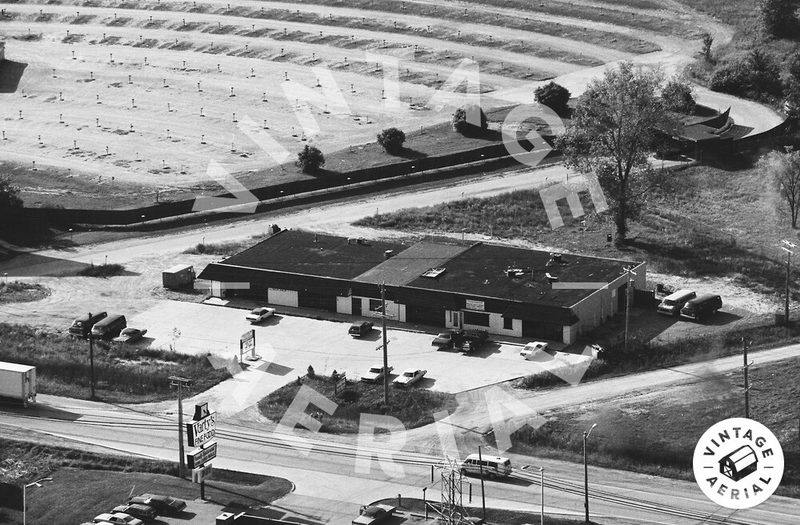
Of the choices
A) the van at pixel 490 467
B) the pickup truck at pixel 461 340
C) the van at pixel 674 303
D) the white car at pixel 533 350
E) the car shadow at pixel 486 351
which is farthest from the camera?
the van at pixel 674 303

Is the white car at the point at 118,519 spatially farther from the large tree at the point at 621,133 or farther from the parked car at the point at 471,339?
the large tree at the point at 621,133

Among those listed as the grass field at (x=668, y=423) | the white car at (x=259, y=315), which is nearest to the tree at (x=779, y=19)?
the white car at (x=259, y=315)

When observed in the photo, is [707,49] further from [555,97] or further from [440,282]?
[440,282]

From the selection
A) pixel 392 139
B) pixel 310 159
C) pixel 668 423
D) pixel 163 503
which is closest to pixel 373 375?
pixel 668 423

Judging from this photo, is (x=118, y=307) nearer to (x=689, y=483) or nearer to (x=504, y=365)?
(x=504, y=365)

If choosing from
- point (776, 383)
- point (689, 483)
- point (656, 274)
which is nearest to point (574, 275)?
point (656, 274)

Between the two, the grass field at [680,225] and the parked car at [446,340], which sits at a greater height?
the grass field at [680,225]

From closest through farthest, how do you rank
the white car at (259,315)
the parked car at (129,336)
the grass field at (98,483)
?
the grass field at (98,483) < the parked car at (129,336) < the white car at (259,315)
